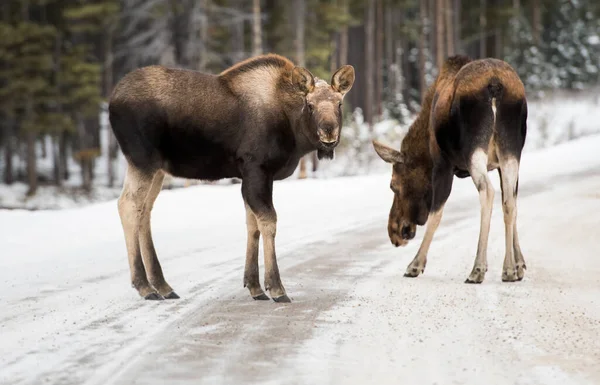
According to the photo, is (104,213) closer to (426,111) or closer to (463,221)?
(463,221)

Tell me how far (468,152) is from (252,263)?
2.64 m

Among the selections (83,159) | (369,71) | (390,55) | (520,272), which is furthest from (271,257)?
(390,55)

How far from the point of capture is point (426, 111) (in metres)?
10.5

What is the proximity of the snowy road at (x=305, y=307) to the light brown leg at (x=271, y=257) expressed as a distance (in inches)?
4.5

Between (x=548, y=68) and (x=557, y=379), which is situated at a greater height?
(x=557, y=379)

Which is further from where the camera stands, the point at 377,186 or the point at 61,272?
the point at 377,186

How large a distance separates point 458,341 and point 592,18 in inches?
1814

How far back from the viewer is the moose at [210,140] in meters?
8.34

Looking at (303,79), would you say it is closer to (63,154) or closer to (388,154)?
(388,154)

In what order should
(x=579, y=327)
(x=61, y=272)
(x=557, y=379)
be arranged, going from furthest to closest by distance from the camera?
(x=61, y=272) < (x=579, y=327) < (x=557, y=379)

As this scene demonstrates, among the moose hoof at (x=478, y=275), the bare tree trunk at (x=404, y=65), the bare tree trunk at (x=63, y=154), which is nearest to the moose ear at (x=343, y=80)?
the moose hoof at (x=478, y=275)

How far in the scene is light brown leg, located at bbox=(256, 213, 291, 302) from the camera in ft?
27.1

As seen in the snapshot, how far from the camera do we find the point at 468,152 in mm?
9688

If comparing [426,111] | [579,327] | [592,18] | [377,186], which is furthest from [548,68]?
[579,327]
